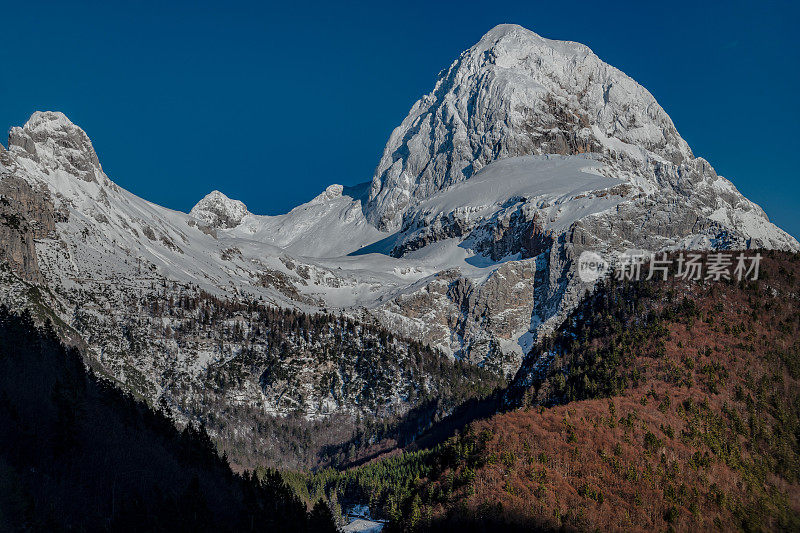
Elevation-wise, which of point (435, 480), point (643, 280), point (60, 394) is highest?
point (643, 280)

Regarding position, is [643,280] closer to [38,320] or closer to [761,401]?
[761,401]

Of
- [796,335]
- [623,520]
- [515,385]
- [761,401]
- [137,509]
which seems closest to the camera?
[623,520]

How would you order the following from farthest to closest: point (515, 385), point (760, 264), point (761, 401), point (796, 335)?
point (515, 385) → point (760, 264) → point (796, 335) → point (761, 401)

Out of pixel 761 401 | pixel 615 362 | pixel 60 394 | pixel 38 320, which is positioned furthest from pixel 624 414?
pixel 38 320

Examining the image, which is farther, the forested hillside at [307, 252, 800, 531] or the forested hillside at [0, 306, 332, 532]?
the forested hillside at [0, 306, 332, 532]

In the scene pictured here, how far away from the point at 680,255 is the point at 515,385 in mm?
33653

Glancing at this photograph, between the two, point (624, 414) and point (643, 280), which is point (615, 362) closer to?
point (624, 414)

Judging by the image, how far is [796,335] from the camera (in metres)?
93.8

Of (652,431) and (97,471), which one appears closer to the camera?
(652,431)

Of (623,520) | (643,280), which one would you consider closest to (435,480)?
(623,520)

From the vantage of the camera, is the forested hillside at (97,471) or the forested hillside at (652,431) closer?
the forested hillside at (652,431)

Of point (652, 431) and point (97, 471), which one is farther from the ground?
point (652, 431)

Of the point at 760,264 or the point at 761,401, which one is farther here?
the point at 760,264

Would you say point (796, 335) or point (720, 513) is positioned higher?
point (796, 335)
